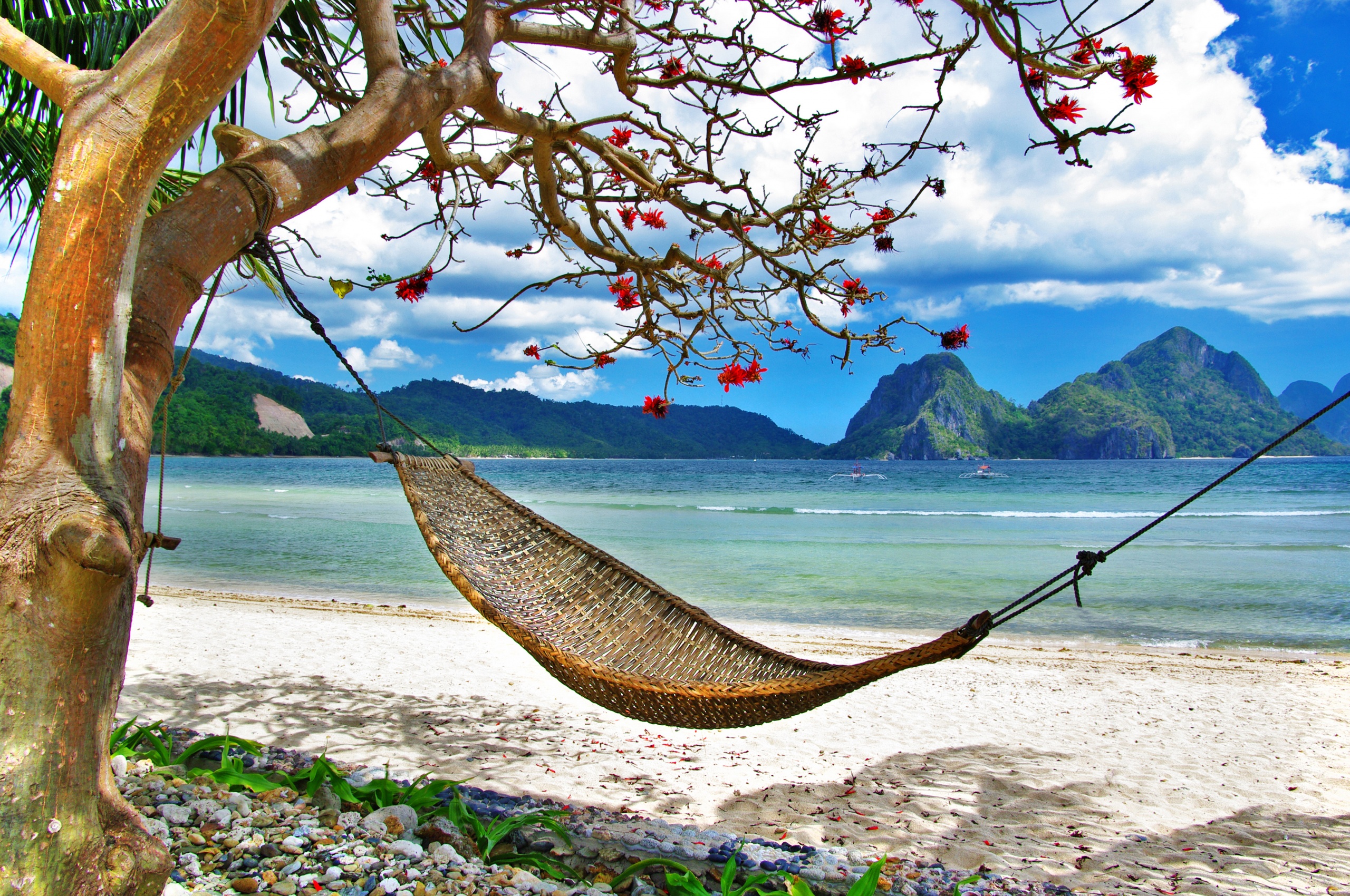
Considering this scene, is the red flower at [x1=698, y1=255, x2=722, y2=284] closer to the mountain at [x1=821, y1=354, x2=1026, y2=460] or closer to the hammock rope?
the hammock rope

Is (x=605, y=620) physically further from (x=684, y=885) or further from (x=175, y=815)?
(x=175, y=815)

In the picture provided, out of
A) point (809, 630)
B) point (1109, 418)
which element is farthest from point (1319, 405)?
point (809, 630)

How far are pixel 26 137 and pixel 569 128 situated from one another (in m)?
1.72

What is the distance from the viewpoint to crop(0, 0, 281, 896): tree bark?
0.94m

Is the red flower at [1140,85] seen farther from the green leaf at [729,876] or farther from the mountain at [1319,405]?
the mountain at [1319,405]

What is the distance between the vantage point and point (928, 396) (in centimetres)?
5491

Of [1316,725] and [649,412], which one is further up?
[649,412]

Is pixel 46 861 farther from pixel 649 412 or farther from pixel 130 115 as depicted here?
pixel 649 412

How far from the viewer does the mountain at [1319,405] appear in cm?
7281

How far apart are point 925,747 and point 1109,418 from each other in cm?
5292

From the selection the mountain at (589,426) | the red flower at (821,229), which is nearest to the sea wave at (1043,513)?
the red flower at (821,229)

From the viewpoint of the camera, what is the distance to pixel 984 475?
32.1 meters

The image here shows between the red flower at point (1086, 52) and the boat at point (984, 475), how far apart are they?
1202 inches

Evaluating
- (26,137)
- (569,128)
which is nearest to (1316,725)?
(569,128)
